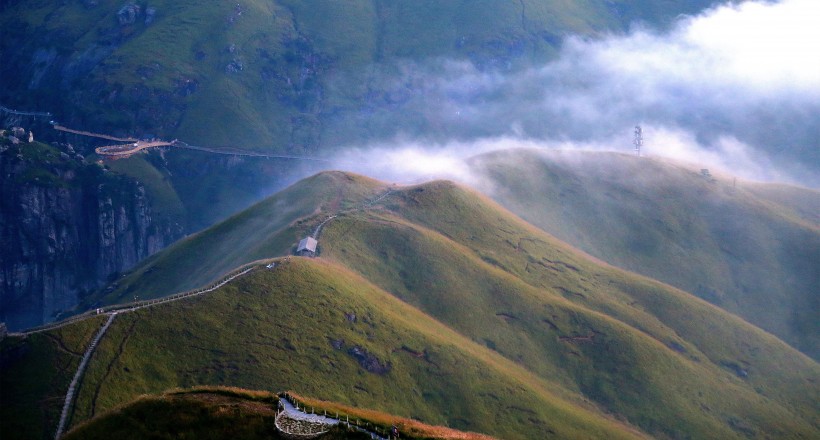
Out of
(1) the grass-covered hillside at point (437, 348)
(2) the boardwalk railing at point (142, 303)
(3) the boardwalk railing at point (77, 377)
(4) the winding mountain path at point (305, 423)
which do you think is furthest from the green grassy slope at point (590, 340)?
(4) the winding mountain path at point (305, 423)

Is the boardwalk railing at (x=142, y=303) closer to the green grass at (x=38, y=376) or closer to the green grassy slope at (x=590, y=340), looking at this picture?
the green grass at (x=38, y=376)

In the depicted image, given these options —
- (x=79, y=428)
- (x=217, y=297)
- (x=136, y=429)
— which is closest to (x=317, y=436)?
(x=136, y=429)

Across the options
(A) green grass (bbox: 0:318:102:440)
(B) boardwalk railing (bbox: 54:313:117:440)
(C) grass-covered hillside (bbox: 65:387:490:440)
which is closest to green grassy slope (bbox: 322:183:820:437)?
(B) boardwalk railing (bbox: 54:313:117:440)

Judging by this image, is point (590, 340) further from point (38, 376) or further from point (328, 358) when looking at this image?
point (38, 376)

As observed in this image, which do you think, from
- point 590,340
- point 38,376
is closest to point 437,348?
point 590,340

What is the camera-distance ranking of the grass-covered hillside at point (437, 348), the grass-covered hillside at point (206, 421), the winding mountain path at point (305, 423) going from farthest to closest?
the grass-covered hillside at point (437, 348), the grass-covered hillside at point (206, 421), the winding mountain path at point (305, 423)
